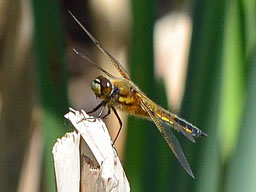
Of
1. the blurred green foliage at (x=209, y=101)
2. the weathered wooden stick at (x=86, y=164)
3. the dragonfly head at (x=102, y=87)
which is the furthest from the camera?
the dragonfly head at (x=102, y=87)

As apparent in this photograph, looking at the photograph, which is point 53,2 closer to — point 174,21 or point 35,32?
point 35,32

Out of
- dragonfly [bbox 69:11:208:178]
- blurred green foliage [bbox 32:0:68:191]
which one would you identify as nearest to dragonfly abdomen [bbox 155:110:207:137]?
dragonfly [bbox 69:11:208:178]

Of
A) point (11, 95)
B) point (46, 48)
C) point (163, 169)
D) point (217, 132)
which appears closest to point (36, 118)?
point (11, 95)

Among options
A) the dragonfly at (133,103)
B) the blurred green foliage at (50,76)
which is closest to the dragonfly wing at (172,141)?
the dragonfly at (133,103)

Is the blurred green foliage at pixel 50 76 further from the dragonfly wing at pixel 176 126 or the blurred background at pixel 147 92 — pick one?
the dragonfly wing at pixel 176 126

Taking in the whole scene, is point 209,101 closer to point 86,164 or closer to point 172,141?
point 172,141

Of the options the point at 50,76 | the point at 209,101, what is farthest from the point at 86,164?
the point at 50,76
